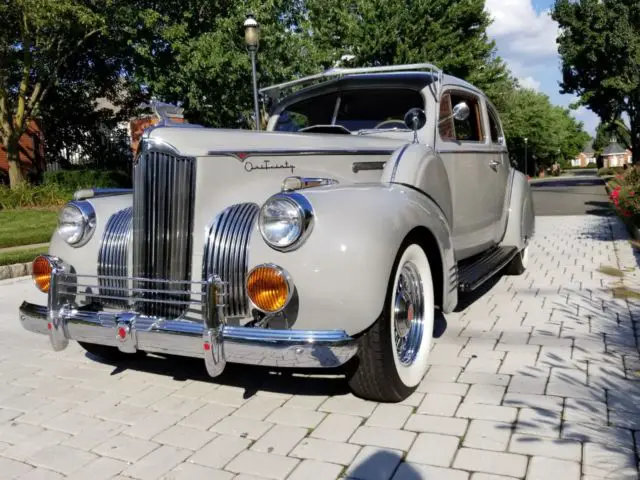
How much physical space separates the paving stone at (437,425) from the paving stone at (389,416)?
45mm

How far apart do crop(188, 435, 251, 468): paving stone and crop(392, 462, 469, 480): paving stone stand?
748 millimetres

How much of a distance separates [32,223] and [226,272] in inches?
425

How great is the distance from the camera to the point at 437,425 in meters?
2.71

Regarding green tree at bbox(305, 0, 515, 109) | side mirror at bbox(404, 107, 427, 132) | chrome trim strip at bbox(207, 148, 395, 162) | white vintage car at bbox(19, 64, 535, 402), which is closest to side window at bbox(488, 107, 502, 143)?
white vintage car at bbox(19, 64, 535, 402)

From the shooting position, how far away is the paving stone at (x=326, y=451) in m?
2.44

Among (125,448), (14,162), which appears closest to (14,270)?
(125,448)

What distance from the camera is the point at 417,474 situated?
228 cm

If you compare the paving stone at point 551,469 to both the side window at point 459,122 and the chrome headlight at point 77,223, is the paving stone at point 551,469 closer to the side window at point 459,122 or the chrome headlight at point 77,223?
the side window at point 459,122

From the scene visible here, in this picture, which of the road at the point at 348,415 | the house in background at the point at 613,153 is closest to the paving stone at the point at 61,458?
the road at the point at 348,415

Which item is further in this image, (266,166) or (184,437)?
(266,166)

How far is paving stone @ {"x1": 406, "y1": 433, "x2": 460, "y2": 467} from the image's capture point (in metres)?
2.38

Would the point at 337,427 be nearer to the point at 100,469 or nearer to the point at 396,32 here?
the point at 100,469

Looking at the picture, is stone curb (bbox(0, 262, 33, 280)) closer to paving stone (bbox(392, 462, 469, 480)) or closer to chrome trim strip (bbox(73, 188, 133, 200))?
chrome trim strip (bbox(73, 188, 133, 200))

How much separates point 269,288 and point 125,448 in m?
1.02
